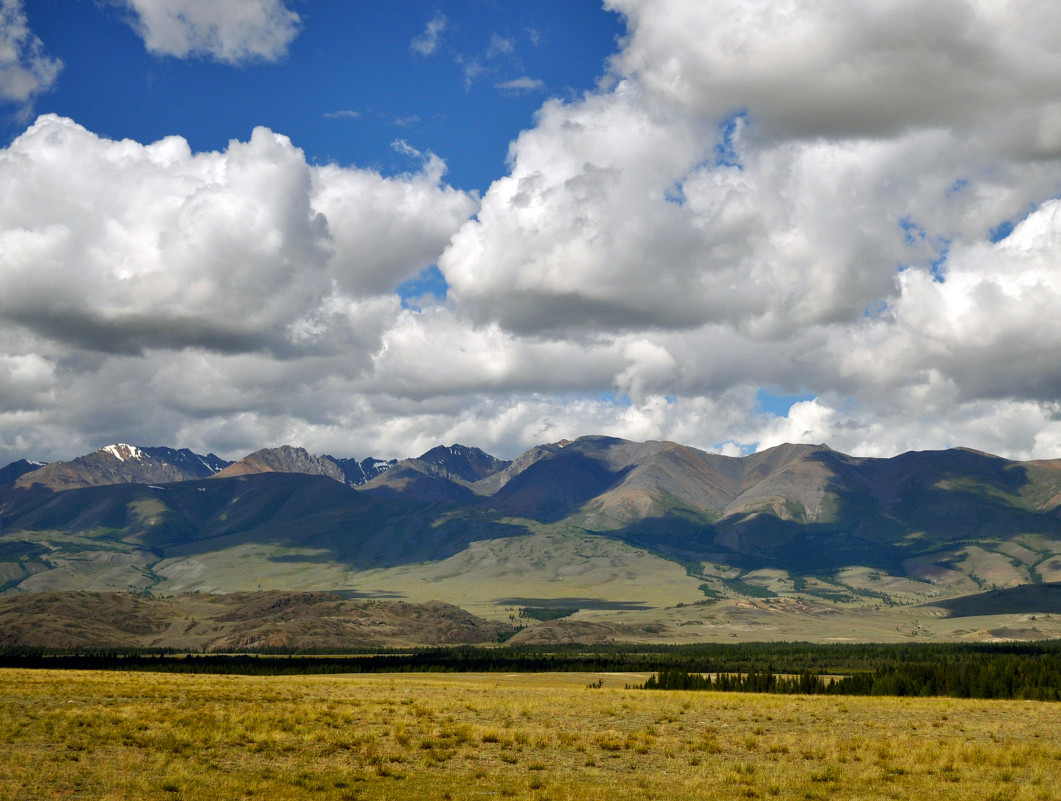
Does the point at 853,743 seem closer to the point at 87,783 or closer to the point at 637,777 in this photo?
the point at 637,777

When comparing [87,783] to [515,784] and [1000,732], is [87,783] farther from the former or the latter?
[1000,732]

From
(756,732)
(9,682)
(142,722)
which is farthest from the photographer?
(9,682)

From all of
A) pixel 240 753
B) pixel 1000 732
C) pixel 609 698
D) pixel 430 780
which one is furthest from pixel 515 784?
pixel 609 698

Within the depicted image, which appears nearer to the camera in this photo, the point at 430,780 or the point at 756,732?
the point at 430,780

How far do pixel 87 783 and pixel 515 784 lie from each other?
16.3 m

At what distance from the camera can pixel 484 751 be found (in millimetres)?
45406

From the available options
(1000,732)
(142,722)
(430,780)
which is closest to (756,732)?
(1000,732)

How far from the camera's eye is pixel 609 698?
83625 mm

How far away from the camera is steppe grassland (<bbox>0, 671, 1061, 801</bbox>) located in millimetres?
35062

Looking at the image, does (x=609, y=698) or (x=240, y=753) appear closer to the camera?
(x=240, y=753)

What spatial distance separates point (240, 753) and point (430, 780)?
1005 cm

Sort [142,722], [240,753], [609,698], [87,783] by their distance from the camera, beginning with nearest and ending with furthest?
[87,783] < [240,753] < [142,722] < [609,698]

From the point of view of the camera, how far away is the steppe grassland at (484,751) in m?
35.1

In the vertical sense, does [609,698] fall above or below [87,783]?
below
